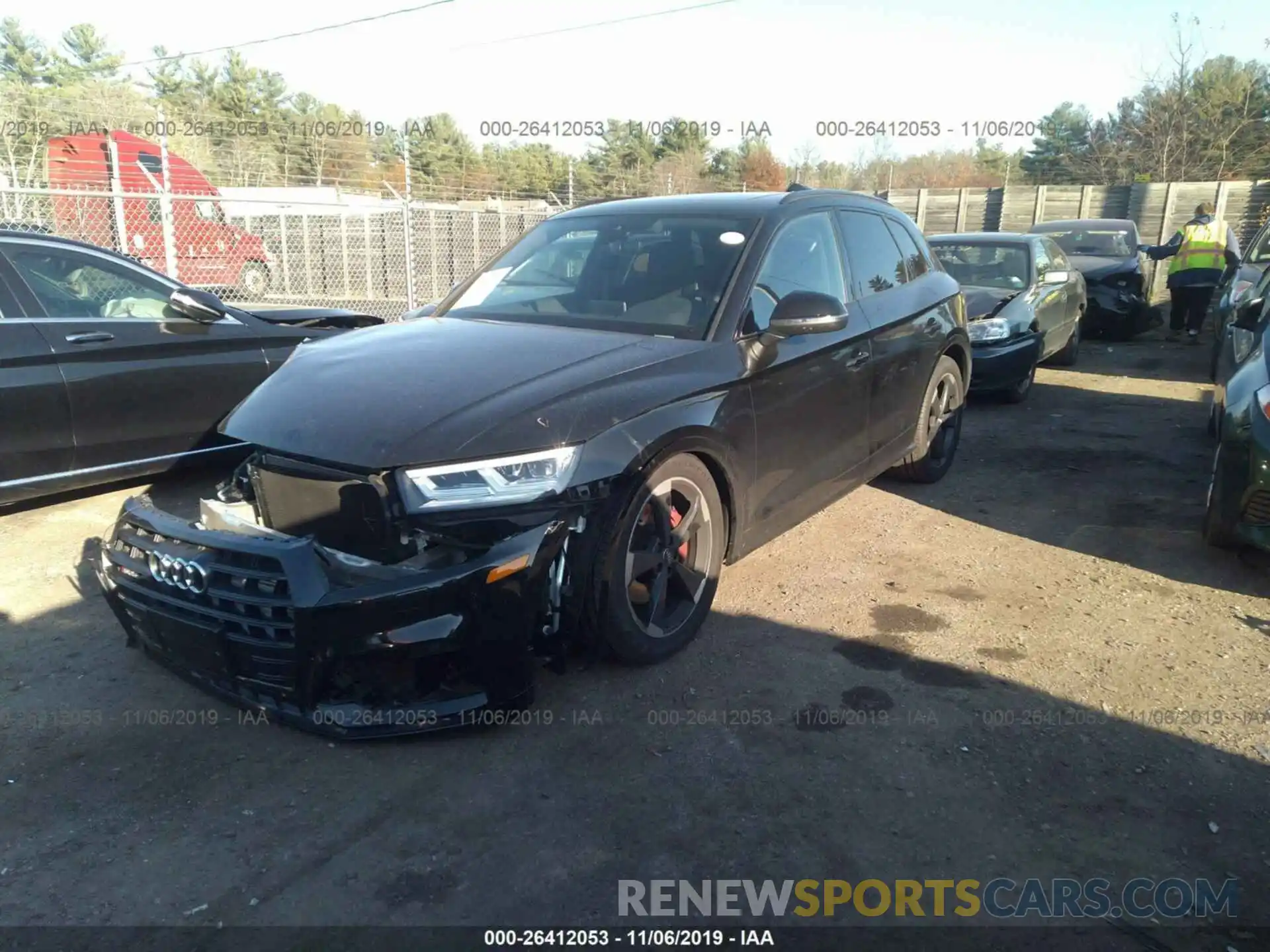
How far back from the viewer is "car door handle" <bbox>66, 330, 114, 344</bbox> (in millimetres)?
4895

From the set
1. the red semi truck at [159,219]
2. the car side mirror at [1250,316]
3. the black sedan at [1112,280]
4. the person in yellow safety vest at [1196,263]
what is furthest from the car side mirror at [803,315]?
the red semi truck at [159,219]

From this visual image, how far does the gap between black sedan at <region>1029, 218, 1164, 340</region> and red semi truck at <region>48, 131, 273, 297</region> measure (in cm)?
1392

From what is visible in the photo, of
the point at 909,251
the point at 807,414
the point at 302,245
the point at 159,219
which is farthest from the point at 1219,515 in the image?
the point at 302,245

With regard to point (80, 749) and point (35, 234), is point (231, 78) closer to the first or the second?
point (35, 234)

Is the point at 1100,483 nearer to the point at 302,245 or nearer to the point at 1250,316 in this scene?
the point at 1250,316

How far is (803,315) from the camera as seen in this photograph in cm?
378

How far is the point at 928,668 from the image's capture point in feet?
11.8

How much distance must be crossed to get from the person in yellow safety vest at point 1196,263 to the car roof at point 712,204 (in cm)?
967

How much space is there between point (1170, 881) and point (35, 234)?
586 centimetres

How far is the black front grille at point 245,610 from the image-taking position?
107 inches

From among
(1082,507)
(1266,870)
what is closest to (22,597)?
(1266,870)

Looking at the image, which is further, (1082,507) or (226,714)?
(1082,507)

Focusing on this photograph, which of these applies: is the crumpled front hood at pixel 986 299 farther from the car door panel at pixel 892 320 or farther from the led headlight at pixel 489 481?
the led headlight at pixel 489 481

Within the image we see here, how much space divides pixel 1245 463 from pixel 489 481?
11.4ft
